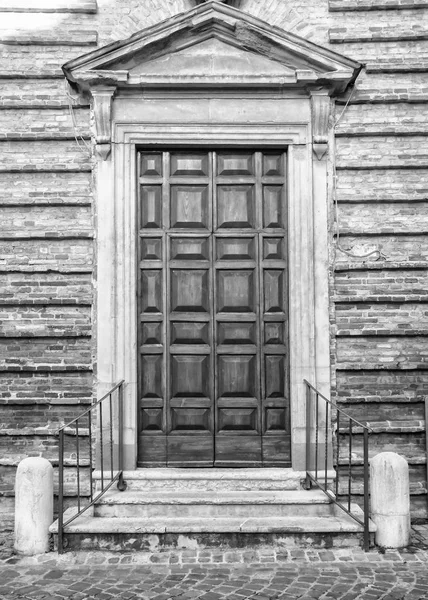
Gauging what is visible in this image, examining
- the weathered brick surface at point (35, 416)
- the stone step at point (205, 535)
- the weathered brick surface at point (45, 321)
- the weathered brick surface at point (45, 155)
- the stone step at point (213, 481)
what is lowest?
the stone step at point (205, 535)

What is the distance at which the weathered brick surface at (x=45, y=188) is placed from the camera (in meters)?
6.40

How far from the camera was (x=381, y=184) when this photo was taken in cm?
644

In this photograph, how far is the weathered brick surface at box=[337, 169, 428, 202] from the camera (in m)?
6.43

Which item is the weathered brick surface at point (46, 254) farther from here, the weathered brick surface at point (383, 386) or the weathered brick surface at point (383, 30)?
the weathered brick surface at point (383, 30)

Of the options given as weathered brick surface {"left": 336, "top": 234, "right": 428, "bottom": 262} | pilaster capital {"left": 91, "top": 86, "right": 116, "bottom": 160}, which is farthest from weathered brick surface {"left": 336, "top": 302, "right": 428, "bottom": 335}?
pilaster capital {"left": 91, "top": 86, "right": 116, "bottom": 160}

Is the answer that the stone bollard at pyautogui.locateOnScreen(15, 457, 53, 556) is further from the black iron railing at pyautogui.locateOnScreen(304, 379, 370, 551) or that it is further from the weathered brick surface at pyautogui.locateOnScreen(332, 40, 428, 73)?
the weathered brick surface at pyautogui.locateOnScreen(332, 40, 428, 73)

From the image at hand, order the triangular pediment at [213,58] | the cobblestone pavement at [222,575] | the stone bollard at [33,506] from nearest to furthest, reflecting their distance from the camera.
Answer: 1. the cobblestone pavement at [222,575]
2. the stone bollard at [33,506]
3. the triangular pediment at [213,58]

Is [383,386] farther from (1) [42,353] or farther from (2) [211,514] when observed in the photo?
(1) [42,353]

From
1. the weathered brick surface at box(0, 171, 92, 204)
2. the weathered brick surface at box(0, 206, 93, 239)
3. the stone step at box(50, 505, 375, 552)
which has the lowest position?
the stone step at box(50, 505, 375, 552)

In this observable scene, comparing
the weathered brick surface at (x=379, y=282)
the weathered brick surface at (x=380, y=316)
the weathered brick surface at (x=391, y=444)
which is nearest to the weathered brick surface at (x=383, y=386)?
the weathered brick surface at (x=391, y=444)

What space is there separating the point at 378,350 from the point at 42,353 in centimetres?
345

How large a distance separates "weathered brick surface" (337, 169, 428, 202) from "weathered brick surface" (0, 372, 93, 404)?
3.29 m

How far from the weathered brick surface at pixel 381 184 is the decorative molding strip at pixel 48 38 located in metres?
3.01

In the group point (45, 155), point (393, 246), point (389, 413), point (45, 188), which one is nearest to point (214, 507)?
point (389, 413)
